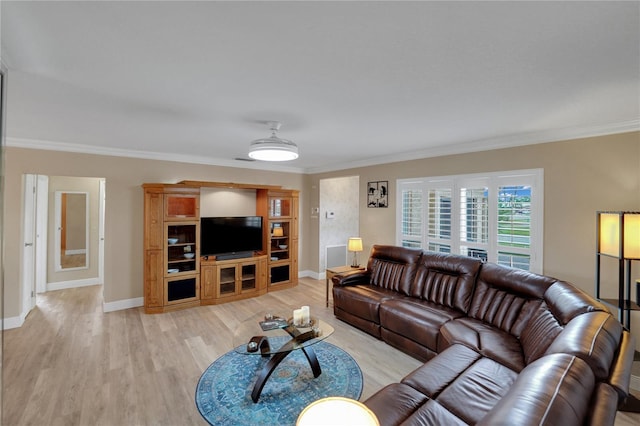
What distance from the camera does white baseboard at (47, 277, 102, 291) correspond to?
17.7 ft

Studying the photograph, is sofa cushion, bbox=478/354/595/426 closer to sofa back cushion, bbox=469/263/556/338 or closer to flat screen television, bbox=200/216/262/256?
sofa back cushion, bbox=469/263/556/338

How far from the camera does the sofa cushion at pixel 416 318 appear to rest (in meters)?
2.87

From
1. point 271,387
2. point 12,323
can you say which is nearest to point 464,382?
point 271,387

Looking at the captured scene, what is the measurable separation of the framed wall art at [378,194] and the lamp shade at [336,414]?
413cm

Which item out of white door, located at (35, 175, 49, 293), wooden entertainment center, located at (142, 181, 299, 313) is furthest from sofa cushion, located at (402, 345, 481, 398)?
white door, located at (35, 175, 49, 293)

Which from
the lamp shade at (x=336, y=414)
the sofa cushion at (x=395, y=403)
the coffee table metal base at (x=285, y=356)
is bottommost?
the coffee table metal base at (x=285, y=356)

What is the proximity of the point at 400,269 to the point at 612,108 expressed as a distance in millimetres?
2673

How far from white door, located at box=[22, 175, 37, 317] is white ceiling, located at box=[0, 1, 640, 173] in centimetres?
128

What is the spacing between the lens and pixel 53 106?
2500 millimetres

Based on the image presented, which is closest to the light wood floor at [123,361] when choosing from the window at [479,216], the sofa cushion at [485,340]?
the sofa cushion at [485,340]

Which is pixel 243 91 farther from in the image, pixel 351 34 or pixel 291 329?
pixel 291 329

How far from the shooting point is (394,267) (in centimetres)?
407

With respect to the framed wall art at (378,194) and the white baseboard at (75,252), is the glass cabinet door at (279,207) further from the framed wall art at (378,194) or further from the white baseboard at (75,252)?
the white baseboard at (75,252)

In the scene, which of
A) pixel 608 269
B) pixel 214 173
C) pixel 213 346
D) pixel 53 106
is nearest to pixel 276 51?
pixel 53 106
